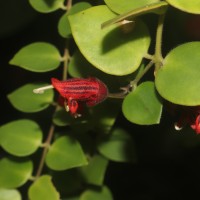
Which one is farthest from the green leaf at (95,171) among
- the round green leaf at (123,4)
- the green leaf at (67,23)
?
the round green leaf at (123,4)

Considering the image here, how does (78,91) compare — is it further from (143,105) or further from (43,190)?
(43,190)

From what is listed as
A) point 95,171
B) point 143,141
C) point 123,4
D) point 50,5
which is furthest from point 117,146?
point 143,141

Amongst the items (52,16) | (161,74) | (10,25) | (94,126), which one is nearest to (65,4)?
(94,126)

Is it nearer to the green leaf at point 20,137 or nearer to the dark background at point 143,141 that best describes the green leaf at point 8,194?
the green leaf at point 20,137

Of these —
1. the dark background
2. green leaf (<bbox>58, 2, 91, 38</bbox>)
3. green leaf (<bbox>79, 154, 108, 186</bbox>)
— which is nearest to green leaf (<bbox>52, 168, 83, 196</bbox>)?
green leaf (<bbox>79, 154, 108, 186</bbox>)

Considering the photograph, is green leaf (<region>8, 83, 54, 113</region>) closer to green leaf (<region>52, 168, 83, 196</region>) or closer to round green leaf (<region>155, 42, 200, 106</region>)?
green leaf (<region>52, 168, 83, 196</region>)

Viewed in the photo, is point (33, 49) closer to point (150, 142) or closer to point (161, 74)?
point (161, 74)
